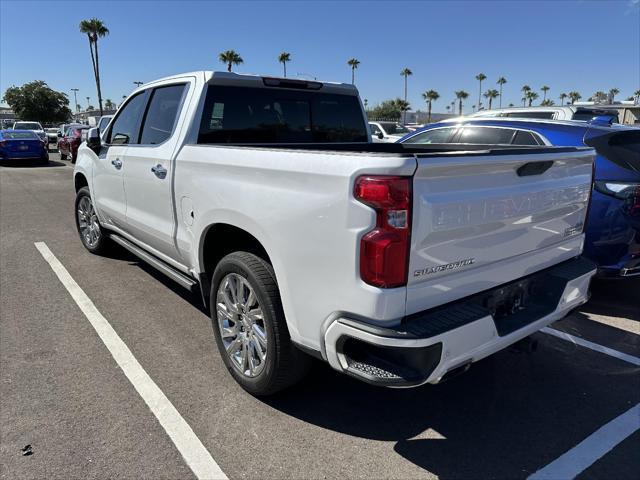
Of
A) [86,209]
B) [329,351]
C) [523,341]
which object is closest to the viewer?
[329,351]

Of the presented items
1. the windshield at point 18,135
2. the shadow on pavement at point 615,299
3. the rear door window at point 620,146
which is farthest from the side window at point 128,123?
the windshield at point 18,135

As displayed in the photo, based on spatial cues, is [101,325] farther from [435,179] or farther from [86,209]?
[435,179]

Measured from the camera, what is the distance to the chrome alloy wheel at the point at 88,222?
19.6ft

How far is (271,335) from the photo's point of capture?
2693 millimetres

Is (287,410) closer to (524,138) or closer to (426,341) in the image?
(426,341)

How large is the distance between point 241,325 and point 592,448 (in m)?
2.14

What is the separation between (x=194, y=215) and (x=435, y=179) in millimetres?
1821

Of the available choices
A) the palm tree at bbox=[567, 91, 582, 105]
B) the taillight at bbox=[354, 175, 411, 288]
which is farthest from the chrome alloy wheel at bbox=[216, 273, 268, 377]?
the palm tree at bbox=[567, 91, 582, 105]

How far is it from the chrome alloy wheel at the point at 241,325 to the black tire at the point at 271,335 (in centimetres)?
7

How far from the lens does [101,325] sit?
4.11 metres

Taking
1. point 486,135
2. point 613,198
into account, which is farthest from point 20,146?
point 613,198

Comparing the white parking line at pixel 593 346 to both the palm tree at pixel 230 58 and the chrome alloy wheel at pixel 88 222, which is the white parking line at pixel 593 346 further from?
the palm tree at pixel 230 58

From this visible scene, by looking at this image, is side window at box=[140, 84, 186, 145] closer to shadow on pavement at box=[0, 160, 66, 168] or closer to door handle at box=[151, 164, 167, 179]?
door handle at box=[151, 164, 167, 179]

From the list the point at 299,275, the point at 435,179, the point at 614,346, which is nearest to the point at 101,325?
the point at 299,275
